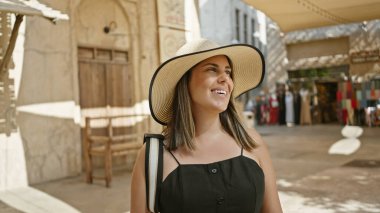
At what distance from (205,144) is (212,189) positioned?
0.21 metres

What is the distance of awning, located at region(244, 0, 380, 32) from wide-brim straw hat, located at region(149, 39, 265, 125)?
6.43m

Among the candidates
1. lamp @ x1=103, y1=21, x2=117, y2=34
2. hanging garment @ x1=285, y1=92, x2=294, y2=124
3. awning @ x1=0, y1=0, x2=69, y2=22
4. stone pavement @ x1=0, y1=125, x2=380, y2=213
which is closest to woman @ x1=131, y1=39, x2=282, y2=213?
stone pavement @ x1=0, y1=125, x2=380, y2=213

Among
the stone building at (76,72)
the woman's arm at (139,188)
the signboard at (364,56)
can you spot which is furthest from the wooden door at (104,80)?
the signboard at (364,56)

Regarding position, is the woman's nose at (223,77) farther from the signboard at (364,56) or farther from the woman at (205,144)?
the signboard at (364,56)

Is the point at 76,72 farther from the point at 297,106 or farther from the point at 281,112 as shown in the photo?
the point at 281,112

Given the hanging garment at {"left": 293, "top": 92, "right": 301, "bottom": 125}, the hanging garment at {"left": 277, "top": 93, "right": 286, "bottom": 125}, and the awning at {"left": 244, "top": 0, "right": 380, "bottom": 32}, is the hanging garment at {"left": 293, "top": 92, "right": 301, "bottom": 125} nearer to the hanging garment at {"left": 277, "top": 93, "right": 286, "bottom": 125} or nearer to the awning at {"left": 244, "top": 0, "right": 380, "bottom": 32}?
the hanging garment at {"left": 277, "top": 93, "right": 286, "bottom": 125}

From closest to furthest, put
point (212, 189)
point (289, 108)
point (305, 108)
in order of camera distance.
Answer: point (212, 189) < point (305, 108) < point (289, 108)

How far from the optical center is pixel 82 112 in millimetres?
7121

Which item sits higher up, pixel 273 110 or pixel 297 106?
pixel 297 106

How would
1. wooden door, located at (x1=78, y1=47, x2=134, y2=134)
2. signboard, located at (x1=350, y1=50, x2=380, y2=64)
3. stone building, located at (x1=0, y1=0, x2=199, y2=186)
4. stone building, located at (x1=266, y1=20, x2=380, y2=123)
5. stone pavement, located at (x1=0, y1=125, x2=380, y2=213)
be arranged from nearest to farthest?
stone pavement, located at (x1=0, y1=125, x2=380, y2=213)
stone building, located at (x1=0, y1=0, x2=199, y2=186)
wooden door, located at (x1=78, y1=47, x2=134, y2=134)
signboard, located at (x1=350, y1=50, x2=380, y2=64)
stone building, located at (x1=266, y1=20, x2=380, y2=123)

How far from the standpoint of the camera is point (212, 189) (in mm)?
1447

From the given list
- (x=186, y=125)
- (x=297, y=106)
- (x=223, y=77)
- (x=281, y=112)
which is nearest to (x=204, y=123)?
(x=186, y=125)

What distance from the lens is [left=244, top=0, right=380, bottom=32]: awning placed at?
26.2 ft

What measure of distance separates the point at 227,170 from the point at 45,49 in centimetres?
560
